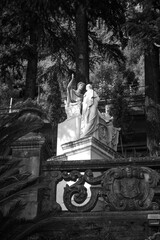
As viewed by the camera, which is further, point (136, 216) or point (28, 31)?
point (28, 31)

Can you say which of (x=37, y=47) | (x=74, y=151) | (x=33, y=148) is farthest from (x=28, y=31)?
(x=33, y=148)

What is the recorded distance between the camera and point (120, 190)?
588 cm

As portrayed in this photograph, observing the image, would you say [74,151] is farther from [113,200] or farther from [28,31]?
[28,31]

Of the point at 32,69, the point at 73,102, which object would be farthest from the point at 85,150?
the point at 32,69

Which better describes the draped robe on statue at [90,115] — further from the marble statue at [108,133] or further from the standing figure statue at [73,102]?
the standing figure statue at [73,102]

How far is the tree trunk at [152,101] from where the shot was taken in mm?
16312

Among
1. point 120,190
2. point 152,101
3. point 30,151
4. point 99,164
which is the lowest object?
point 120,190

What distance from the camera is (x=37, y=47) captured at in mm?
20344

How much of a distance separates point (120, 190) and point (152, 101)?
1144 centimetres

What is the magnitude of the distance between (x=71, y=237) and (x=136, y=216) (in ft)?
2.80

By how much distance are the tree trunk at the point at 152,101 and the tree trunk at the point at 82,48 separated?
95.3 inches

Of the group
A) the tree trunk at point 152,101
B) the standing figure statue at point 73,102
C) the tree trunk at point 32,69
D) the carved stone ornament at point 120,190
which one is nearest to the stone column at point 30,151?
the carved stone ornament at point 120,190

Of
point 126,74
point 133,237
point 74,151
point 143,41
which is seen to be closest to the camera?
point 133,237

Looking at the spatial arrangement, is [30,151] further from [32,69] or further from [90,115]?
[32,69]
